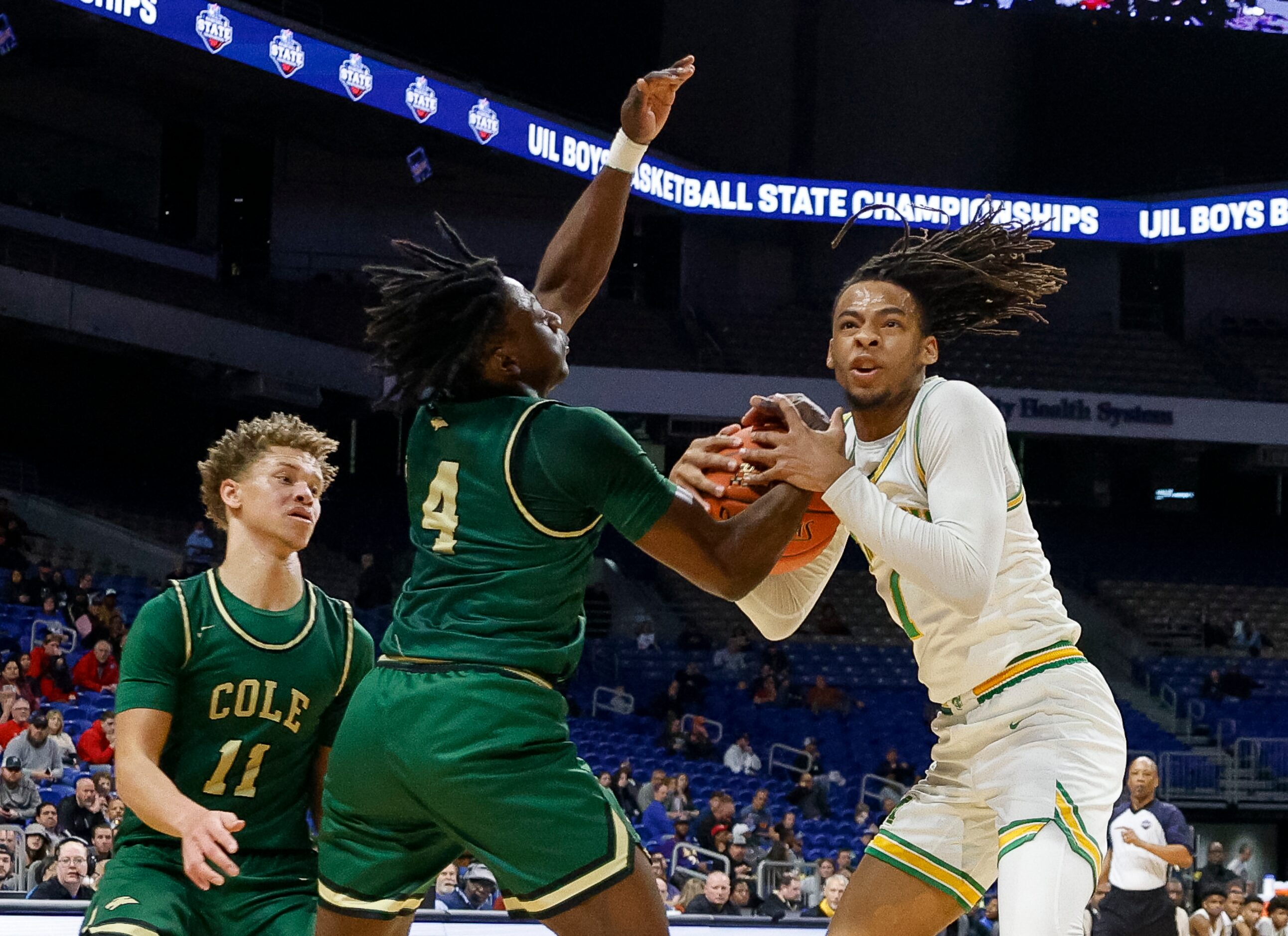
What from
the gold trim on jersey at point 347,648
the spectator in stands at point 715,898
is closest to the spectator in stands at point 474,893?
the spectator in stands at point 715,898

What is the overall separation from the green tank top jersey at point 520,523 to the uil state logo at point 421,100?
15468 millimetres

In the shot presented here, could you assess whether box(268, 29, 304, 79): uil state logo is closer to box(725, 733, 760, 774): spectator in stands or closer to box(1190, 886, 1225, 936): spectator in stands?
box(725, 733, 760, 774): spectator in stands

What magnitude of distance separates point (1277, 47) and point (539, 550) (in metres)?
25.0

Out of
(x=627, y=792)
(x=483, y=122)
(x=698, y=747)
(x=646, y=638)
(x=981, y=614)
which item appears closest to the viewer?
(x=981, y=614)

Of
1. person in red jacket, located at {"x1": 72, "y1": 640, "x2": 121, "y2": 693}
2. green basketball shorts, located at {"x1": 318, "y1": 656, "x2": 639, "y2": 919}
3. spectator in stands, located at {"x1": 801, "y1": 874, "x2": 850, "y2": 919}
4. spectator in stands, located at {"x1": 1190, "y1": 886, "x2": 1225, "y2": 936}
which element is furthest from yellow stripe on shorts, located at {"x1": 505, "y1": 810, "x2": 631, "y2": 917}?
person in red jacket, located at {"x1": 72, "y1": 640, "x2": 121, "y2": 693}

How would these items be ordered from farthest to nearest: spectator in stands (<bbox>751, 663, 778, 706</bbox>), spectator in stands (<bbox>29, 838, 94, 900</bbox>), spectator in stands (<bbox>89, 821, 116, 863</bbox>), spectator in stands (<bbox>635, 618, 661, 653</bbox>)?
spectator in stands (<bbox>635, 618, 661, 653</bbox>)
spectator in stands (<bbox>751, 663, 778, 706</bbox>)
spectator in stands (<bbox>89, 821, 116, 863</bbox>)
spectator in stands (<bbox>29, 838, 94, 900</bbox>)

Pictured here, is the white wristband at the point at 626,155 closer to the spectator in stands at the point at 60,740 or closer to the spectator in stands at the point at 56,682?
the spectator in stands at the point at 60,740

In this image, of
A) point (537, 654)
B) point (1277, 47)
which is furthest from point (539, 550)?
point (1277, 47)

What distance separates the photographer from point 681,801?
39.4ft

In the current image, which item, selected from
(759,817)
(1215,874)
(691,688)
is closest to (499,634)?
(759,817)

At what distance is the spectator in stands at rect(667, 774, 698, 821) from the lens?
11.9 metres

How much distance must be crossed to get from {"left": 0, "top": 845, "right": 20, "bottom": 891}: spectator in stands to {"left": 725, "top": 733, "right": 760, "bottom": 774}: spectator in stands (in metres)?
7.32

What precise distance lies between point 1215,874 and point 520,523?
10.7 m

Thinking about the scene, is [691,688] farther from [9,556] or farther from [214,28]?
Result: [214,28]
